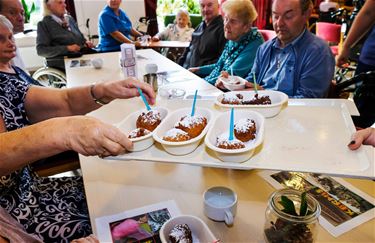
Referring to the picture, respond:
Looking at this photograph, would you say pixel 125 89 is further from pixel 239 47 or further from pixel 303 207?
pixel 239 47

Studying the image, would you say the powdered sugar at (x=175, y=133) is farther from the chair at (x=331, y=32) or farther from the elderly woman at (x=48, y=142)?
the chair at (x=331, y=32)

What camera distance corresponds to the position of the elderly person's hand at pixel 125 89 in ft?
4.13

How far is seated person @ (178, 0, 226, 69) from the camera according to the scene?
2797mm

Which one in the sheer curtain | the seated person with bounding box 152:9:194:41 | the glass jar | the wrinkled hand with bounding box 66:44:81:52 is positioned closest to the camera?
the glass jar

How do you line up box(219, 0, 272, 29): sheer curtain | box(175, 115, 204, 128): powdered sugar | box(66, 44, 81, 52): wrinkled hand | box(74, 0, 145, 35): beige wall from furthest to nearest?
box(219, 0, 272, 29): sheer curtain
box(74, 0, 145, 35): beige wall
box(66, 44, 81, 52): wrinkled hand
box(175, 115, 204, 128): powdered sugar

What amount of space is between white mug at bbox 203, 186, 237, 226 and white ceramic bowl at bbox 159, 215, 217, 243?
0.23ft

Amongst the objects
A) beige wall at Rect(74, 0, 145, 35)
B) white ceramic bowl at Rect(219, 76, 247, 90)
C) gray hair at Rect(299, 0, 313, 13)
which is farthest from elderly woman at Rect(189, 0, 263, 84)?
beige wall at Rect(74, 0, 145, 35)

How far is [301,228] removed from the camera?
0.73 metres

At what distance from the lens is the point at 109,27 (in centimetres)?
389

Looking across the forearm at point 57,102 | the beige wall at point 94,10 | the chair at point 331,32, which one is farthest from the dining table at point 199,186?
the beige wall at point 94,10

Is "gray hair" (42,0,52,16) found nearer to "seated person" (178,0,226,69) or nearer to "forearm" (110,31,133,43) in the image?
"forearm" (110,31,133,43)

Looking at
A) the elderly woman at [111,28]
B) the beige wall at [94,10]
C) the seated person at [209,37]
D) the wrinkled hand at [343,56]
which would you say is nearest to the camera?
the wrinkled hand at [343,56]

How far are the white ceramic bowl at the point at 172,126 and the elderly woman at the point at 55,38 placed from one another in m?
2.53

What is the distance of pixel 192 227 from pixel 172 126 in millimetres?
348
